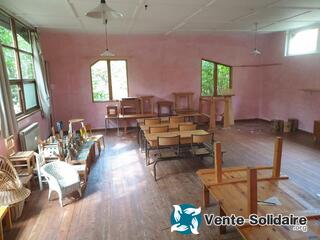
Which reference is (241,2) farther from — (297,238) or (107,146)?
(107,146)

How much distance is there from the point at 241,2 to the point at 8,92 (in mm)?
4160

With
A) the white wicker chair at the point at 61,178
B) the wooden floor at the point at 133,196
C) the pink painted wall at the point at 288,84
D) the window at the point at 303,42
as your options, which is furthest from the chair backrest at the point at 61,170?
the window at the point at 303,42

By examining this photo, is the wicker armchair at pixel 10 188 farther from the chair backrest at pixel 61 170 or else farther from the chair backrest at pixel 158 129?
the chair backrest at pixel 158 129

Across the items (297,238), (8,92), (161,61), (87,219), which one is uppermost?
(161,61)

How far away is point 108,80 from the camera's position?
24.2 feet

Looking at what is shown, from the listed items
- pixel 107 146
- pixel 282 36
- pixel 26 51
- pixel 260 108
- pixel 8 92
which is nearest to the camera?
pixel 8 92

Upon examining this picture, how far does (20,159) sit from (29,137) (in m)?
1.00

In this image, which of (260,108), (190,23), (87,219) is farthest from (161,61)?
(87,219)

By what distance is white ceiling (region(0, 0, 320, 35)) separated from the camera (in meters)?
3.98

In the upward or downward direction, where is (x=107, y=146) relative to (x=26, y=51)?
downward

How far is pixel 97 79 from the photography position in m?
7.30

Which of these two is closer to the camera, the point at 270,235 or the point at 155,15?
the point at 270,235

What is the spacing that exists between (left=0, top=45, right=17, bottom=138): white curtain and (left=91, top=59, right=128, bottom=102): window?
11.9 ft

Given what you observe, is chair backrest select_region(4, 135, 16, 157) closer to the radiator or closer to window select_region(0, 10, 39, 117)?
the radiator
